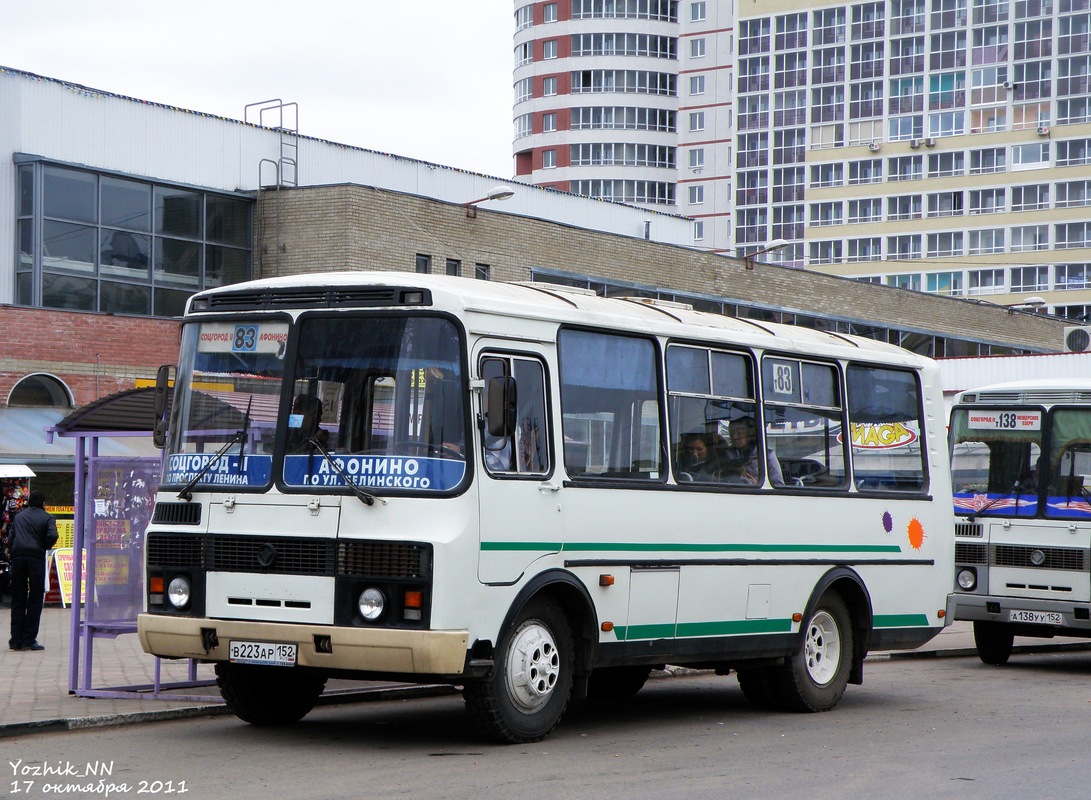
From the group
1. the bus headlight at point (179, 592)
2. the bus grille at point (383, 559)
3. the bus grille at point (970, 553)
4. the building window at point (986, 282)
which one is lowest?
the bus grille at point (970, 553)

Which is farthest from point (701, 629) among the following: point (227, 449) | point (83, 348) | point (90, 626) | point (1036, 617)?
point (83, 348)

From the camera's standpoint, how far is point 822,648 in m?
13.2

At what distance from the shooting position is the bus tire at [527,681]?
9.98 m

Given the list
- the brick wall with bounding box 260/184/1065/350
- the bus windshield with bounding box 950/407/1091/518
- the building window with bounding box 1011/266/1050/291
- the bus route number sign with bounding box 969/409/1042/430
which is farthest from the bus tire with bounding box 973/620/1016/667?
the building window with bounding box 1011/266/1050/291

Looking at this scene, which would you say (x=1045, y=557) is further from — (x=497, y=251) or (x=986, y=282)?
(x=986, y=282)

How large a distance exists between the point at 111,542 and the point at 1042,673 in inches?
398

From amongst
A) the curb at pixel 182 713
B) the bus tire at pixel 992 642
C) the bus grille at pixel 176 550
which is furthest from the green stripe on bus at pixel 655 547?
the bus tire at pixel 992 642

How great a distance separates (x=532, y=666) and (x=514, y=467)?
1274 mm

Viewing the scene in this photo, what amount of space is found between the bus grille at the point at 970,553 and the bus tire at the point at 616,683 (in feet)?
17.6

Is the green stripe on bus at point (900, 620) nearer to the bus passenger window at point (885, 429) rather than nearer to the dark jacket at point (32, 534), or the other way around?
the bus passenger window at point (885, 429)

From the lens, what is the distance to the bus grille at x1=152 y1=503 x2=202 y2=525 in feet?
33.8

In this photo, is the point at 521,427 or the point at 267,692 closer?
the point at 521,427

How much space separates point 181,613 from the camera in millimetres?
10266

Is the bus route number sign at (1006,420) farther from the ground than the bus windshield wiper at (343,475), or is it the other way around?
the bus route number sign at (1006,420)
